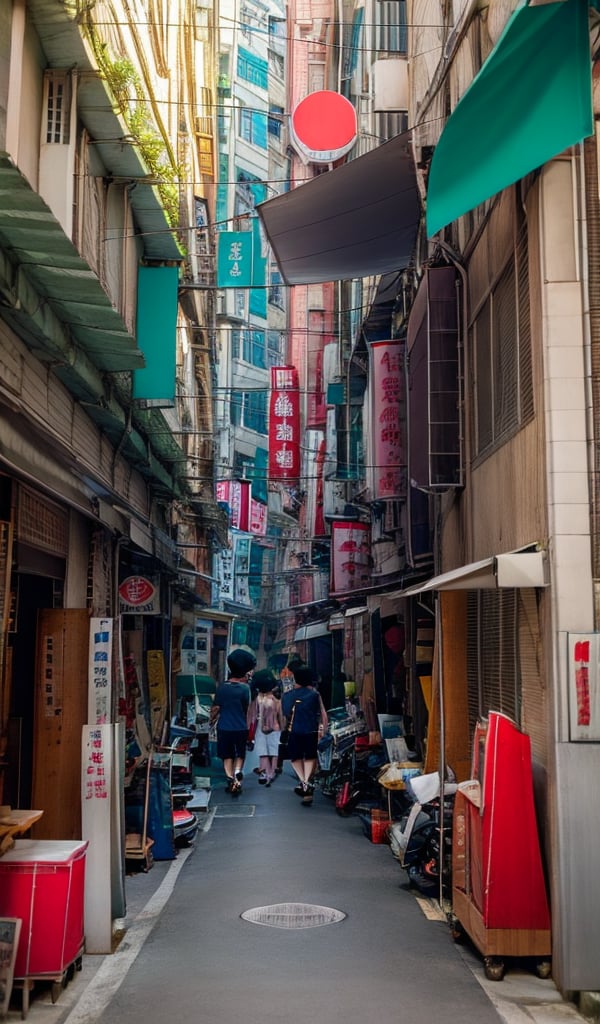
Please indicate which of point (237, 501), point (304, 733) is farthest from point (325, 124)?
point (237, 501)

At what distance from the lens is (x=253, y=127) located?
63.9m

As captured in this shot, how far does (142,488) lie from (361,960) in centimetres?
1195

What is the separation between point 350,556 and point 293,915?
18.0 metres

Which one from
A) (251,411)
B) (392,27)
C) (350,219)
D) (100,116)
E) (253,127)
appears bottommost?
(100,116)

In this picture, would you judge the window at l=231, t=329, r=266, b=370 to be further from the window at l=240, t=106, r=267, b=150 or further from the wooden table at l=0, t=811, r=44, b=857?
the wooden table at l=0, t=811, r=44, b=857

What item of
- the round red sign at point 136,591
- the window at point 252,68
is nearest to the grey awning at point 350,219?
the round red sign at point 136,591

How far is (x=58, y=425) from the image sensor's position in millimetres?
10688

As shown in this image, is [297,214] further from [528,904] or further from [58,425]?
[528,904]

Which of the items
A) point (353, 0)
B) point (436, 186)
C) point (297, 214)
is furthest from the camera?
point (353, 0)

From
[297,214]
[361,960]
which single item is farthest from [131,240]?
[361,960]

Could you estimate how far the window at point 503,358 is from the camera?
359 inches

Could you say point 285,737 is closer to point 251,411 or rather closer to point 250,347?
point 250,347

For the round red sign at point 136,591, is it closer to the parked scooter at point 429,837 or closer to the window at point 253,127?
the parked scooter at point 429,837

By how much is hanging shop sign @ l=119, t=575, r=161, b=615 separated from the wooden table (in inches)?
421
